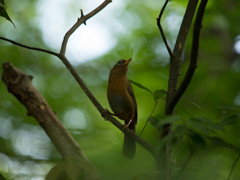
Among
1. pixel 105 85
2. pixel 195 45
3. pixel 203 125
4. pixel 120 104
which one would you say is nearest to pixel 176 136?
pixel 203 125

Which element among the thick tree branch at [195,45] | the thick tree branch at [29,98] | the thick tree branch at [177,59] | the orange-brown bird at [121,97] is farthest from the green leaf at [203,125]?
the orange-brown bird at [121,97]

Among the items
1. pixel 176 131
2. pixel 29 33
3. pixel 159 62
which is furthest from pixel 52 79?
pixel 176 131

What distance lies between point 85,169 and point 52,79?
6.06 m

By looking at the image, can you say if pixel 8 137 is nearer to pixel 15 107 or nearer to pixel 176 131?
pixel 15 107

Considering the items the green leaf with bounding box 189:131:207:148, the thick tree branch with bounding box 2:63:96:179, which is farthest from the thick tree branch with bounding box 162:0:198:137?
the thick tree branch with bounding box 2:63:96:179

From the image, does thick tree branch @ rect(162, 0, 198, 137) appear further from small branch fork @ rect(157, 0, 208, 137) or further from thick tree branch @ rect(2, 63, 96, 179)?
thick tree branch @ rect(2, 63, 96, 179)

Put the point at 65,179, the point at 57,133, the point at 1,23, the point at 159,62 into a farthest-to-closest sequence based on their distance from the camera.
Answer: the point at 1,23
the point at 159,62
the point at 57,133
the point at 65,179

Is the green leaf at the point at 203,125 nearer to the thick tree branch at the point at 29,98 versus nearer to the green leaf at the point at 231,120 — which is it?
the green leaf at the point at 231,120

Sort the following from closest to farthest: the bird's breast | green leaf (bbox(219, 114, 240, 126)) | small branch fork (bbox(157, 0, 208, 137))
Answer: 1. green leaf (bbox(219, 114, 240, 126))
2. small branch fork (bbox(157, 0, 208, 137))
3. the bird's breast

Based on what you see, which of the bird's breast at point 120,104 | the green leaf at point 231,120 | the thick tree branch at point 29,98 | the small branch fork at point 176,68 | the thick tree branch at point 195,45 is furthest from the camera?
the bird's breast at point 120,104

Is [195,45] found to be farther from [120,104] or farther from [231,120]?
[120,104]

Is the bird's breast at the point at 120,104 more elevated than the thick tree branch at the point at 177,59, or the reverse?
the thick tree branch at the point at 177,59

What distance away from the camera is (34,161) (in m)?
5.70

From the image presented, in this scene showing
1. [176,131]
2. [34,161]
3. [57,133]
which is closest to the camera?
[176,131]
